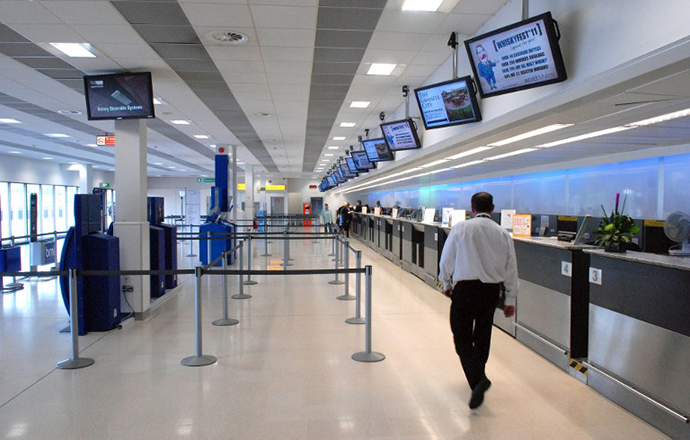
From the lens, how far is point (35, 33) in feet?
17.6

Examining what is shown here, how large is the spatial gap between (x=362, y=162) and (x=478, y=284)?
9532 mm

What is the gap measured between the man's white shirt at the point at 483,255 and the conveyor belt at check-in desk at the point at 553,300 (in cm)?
118

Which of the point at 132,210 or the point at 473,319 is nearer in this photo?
the point at 473,319

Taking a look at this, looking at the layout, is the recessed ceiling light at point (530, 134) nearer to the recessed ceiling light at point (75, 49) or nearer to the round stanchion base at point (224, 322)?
the round stanchion base at point (224, 322)

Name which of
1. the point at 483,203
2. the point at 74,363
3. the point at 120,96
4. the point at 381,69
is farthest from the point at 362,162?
the point at 74,363

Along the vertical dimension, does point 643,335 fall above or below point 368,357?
above

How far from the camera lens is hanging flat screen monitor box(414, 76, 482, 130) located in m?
5.46

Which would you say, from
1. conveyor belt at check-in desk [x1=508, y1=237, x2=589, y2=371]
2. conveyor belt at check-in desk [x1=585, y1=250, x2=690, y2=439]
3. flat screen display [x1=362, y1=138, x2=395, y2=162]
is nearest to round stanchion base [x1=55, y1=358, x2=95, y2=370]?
conveyor belt at check-in desk [x1=508, y1=237, x2=589, y2=371]

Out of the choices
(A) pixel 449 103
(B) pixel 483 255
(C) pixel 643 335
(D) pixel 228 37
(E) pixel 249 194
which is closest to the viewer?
(C) pixel 643 335

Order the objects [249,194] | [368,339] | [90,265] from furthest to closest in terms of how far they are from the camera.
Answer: [249,194] < [90,265] < [368,339]

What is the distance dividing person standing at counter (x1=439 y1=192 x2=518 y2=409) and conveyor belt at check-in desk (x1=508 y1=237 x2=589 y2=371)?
3.97ft

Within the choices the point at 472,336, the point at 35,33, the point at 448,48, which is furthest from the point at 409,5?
the point at 35,33

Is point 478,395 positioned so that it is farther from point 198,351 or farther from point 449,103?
point 449,103

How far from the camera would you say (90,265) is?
6.02 meters
